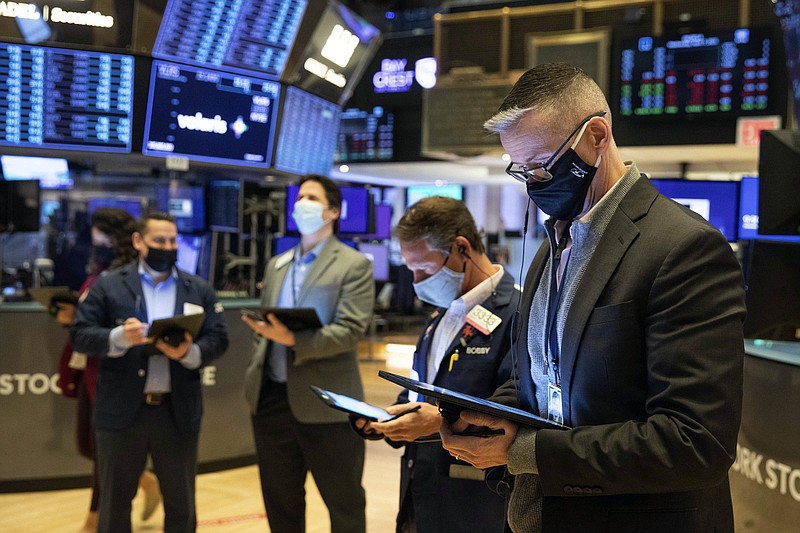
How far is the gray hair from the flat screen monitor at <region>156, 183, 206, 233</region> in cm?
541

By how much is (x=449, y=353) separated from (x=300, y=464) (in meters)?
1.44

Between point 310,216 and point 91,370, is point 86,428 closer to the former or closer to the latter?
point 91,370

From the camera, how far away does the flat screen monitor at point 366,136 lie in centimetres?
1333

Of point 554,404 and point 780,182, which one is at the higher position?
point 780,182

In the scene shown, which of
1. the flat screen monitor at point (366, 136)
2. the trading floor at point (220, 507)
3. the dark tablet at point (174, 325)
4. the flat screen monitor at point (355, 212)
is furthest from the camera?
the flat screen monitor at point (366, 136)

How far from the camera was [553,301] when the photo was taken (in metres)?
1.64

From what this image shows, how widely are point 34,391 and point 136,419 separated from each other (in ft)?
7.09

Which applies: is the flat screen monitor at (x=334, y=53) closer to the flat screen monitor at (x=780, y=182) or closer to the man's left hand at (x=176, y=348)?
the man's left hand at (x=176, y=348)

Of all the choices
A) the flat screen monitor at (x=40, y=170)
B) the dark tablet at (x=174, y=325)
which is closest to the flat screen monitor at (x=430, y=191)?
the flat screen monitor at (x=40, y=170)

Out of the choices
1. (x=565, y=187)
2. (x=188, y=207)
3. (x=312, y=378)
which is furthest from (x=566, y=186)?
(x=188, y=207)

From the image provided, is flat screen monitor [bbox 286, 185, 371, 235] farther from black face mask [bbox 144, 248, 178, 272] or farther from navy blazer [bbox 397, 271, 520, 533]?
navy blazer [bbox 397, 271, 520, 533]

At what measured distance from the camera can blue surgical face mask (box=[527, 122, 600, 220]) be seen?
154cm

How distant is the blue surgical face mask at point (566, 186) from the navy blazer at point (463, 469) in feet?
2.75

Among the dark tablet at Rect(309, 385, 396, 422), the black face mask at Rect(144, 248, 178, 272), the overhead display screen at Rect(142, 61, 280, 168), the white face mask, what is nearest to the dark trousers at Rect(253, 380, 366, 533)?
the white face mask
